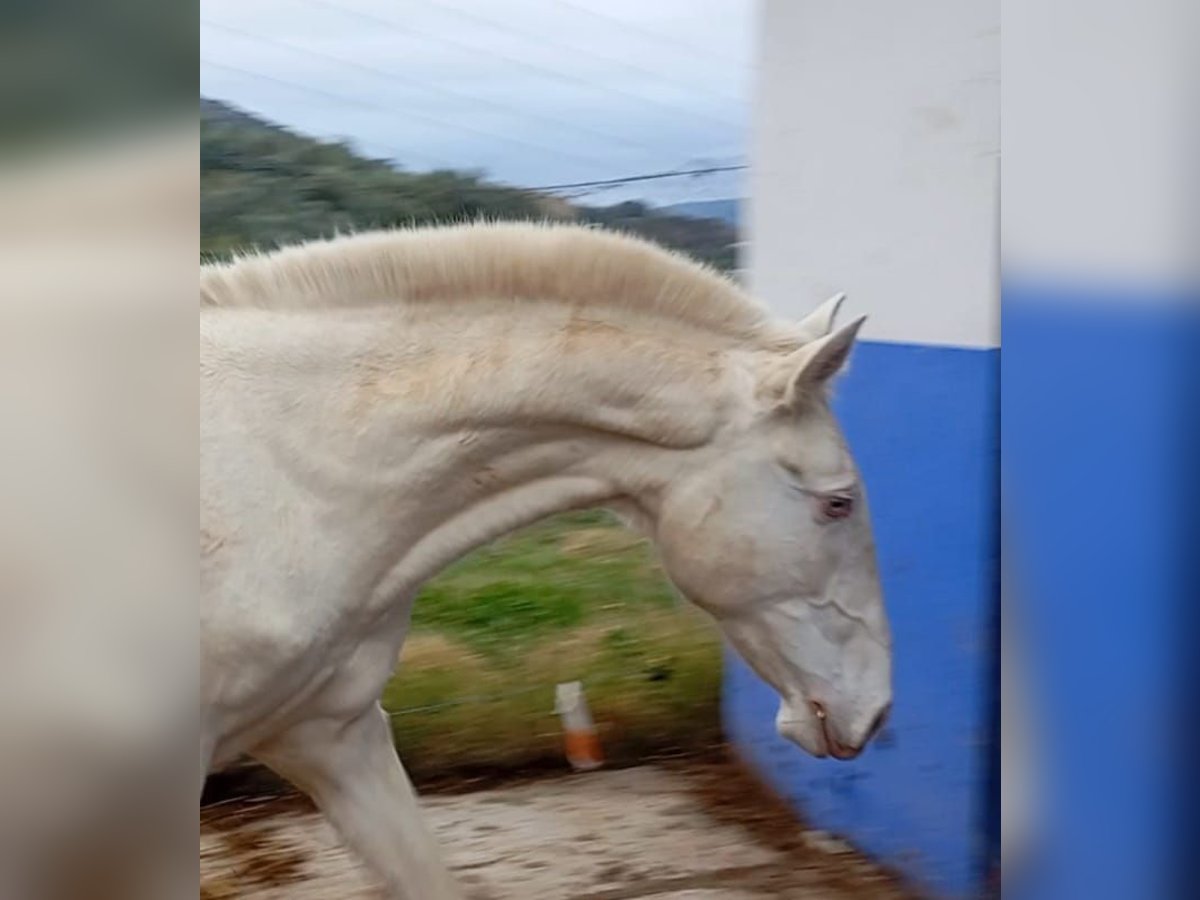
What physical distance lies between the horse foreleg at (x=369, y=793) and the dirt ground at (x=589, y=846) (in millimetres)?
21

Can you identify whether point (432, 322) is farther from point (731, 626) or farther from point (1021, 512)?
point (1021, 512)

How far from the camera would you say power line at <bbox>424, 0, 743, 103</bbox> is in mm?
1605

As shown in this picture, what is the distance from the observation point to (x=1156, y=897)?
6.20 feet

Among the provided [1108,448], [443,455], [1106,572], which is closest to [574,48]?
[443,455]

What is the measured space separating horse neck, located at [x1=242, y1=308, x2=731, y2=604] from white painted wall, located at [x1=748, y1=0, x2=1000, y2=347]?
19cm

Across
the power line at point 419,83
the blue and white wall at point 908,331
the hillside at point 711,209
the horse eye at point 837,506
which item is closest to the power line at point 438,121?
the power line at point 419,83

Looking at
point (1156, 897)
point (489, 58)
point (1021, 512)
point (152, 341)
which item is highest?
point (489, 58)

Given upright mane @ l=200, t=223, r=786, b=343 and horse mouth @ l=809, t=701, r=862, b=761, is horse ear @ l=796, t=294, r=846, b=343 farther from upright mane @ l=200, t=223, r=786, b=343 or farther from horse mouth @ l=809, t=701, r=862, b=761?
horse mouth @ l=809, t=701, r=862, b=761

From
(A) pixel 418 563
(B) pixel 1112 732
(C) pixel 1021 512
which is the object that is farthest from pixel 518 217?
(B) pixel 1112 732

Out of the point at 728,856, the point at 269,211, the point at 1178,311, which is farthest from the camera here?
the point at 1178,311

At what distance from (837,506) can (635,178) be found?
1.51 feet

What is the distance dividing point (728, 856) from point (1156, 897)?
62 cm

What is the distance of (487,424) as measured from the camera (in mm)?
1618

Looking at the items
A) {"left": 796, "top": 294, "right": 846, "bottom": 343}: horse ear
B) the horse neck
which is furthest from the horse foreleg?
{"left": 796, "top": 294, "right": 846, "bottom": 343}: horse ear
